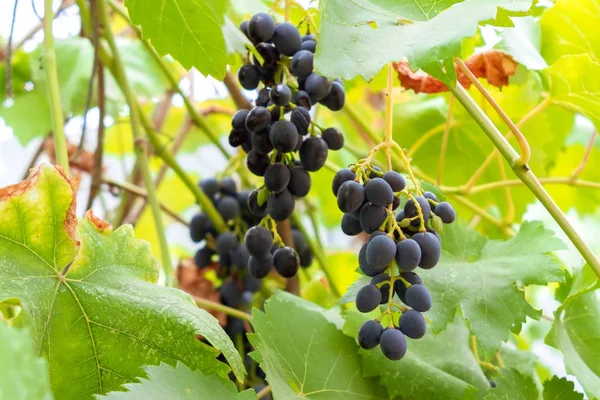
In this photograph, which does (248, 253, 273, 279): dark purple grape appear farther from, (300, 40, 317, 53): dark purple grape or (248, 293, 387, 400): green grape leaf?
(300, 40, 317, 53): dark purple grape

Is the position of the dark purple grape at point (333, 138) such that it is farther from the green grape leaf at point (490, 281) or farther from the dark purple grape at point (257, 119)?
the green grape leaf at point (490, 281)

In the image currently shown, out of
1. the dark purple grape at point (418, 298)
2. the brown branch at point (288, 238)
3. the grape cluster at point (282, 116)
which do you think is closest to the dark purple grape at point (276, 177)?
the grape cluster at point (282, 116)

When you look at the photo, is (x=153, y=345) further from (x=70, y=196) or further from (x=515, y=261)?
(x=515, y=261)

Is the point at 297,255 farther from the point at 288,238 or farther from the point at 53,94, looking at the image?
the point at 53,94

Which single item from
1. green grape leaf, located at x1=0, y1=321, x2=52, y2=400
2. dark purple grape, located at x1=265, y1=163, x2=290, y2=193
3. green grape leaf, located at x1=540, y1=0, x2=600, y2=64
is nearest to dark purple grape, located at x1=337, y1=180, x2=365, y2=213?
dark purple grape, located at x1=265, y1=163, x2=290, y2=193

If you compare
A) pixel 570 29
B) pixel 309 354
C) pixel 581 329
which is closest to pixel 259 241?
pixel 309 354

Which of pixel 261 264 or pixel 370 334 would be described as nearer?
pixel 370 334
